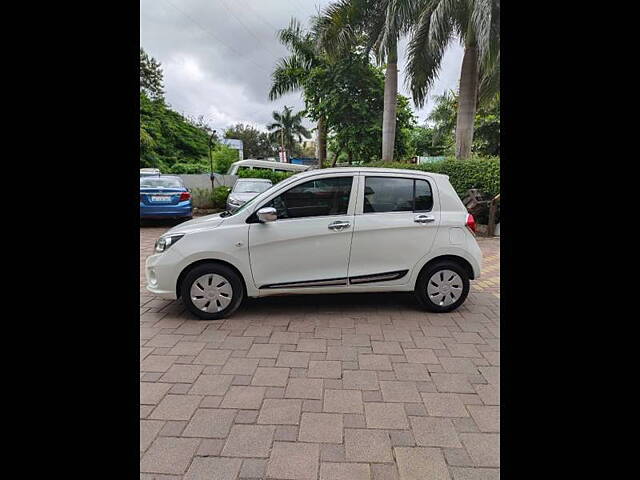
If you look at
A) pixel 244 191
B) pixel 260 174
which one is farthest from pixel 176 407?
pixel 260 174

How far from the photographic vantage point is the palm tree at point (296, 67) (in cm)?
1634

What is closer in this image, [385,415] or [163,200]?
[385,415]

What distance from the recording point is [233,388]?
281 cm

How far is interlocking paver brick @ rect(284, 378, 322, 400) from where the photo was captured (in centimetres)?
270

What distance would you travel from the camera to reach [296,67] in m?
17.0

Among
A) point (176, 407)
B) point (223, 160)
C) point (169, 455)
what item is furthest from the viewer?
point (223, 160)

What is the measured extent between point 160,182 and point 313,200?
310 inches

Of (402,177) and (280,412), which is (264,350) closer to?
(280,412)

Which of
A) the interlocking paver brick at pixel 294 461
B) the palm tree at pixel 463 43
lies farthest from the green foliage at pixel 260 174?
the interlocking paver brick at pixel 294 461
